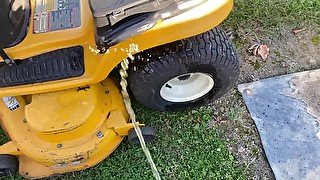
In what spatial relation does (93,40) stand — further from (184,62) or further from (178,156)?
(178,156)

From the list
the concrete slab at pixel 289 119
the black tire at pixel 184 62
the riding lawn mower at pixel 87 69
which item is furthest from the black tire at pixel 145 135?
the concrete slab at pixel 289 119

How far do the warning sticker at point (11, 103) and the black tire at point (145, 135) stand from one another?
368mm

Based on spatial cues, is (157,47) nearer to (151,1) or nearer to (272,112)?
(151,1)

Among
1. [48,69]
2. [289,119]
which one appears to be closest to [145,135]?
[48,69]

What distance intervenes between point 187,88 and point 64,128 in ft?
1.45

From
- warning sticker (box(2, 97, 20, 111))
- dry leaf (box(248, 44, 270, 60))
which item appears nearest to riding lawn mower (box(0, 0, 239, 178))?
warning sticker (box(2, 97, 20, 111))

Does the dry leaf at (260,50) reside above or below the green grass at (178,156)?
above

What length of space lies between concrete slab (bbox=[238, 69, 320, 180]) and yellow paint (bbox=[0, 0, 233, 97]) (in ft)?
1.74

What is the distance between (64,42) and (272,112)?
770 millimetres

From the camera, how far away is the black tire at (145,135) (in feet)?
6.47

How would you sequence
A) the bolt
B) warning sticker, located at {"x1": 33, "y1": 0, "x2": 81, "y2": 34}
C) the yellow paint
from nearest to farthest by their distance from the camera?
the yellow paint < warning sticker, located at {"x1": 33, "y1": 0, "x2": 81, "y2": 34} < the bolt

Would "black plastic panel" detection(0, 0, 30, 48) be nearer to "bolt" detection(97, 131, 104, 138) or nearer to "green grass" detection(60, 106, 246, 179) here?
"bolt" detection(97, 131, 104, 138)

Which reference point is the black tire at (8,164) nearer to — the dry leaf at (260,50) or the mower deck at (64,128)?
the mower deck at (64,128)

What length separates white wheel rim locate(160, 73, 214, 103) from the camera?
203 cm
